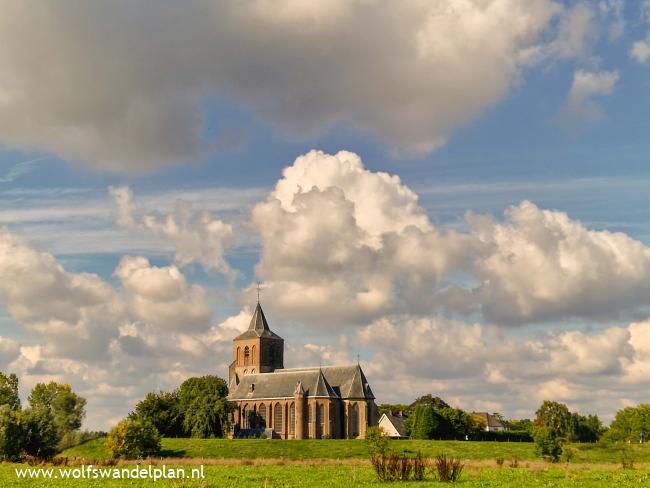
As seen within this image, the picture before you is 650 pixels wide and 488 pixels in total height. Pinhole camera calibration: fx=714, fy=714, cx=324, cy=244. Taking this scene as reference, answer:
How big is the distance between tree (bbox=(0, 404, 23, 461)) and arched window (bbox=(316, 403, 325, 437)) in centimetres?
6177

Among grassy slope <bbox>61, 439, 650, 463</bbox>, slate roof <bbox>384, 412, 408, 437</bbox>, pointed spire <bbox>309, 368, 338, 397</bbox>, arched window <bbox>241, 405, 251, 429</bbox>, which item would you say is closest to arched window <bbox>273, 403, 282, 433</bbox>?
arched window <bbox>241, 405, 251, 429</bbox>

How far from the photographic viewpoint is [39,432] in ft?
186

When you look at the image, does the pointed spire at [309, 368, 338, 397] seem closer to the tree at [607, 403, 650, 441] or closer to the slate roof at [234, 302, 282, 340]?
the slate roof at [234, 302, 282, 340]

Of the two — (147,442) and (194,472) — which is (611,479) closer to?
(194,472)

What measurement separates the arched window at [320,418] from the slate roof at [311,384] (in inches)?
72.8

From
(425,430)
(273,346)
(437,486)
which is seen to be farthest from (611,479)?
(273,346)

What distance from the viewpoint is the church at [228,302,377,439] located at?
111m

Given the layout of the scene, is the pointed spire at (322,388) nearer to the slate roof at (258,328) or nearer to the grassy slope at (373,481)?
the slate roof at (258,328)

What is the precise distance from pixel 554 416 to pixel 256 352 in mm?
54203

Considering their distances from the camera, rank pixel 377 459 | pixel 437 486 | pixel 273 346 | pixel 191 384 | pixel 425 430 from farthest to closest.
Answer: pixel 273 346 → pixel 191 384 → pixel 425 430 → pixel 377 459 → pixel 437 486

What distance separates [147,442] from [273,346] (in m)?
73.2

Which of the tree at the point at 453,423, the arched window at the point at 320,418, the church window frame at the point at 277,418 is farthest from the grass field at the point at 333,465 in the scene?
the church window frame at the point at 277,418

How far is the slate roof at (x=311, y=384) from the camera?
372ft

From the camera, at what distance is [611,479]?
30.2 metres
